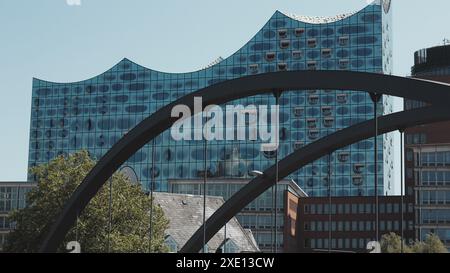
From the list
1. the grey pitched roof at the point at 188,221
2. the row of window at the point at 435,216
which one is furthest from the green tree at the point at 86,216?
the row of window at the point at 435,216

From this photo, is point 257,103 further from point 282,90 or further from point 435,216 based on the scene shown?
point 282,90

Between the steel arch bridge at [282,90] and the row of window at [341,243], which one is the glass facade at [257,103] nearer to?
the row of window at [341,243]

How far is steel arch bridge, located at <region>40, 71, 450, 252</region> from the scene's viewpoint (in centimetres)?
2800

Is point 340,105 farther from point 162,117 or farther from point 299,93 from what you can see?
point 162,117

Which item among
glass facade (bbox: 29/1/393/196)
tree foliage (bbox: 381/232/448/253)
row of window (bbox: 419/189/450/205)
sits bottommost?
tree foliage (bbox: 381/232/448/253)

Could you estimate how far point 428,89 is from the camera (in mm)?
27000

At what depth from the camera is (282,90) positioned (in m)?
32.4

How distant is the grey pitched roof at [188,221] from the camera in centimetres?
8862

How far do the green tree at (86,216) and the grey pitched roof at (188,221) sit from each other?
2165cm

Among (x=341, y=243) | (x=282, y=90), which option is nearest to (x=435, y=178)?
(x=341, y=243)

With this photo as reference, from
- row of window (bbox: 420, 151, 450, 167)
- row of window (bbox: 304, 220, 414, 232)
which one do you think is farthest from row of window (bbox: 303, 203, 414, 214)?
row of window (bbox: 420, 151, 450, 167)

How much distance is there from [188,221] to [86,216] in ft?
104

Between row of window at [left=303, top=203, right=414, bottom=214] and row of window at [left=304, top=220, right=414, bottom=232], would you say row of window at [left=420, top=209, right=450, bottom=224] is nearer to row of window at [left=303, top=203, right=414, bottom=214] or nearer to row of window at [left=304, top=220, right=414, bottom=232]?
row of window at [left=303, top=203, right=414, bottom=214]

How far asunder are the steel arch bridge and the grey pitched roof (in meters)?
41.7
